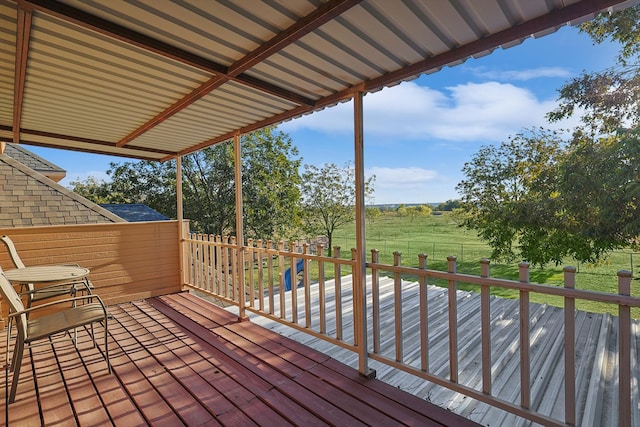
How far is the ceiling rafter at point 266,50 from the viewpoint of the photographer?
5.01ft

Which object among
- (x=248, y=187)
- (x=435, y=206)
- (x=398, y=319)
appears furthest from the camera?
(x=435, y=206)

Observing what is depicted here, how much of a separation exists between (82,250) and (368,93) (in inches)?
179

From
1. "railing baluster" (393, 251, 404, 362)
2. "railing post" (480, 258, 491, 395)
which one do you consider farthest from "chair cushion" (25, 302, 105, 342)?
"railing post" (480, 258, 491, 395)

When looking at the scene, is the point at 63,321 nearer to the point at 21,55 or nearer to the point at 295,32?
the point at 21,55

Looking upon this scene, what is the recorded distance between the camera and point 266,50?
1926mm

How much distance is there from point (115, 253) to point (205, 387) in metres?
3.30

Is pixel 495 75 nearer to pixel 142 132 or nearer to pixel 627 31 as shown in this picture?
pixel 627 31

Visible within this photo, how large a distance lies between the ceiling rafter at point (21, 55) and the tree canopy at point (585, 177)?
7.37 m

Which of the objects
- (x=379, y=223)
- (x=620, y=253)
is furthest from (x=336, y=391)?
(x=379, y=223)

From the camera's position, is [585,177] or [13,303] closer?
[13,303]

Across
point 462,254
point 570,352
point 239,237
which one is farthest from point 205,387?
point 462,254

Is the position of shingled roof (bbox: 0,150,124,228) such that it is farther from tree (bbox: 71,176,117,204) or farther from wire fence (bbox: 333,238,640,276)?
tree (bbox: 71,176,117,204)

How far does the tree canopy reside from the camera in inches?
215

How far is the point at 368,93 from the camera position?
260 centimetres
